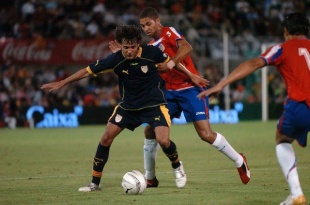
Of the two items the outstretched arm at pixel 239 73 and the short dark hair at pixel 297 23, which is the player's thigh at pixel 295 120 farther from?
the short dark hair at pixel 297 23

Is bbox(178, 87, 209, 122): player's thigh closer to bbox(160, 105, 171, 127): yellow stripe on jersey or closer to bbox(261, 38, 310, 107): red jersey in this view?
bbox(160, 105, 171, 127): yellow stripe on jersey

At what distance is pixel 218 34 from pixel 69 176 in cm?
1704

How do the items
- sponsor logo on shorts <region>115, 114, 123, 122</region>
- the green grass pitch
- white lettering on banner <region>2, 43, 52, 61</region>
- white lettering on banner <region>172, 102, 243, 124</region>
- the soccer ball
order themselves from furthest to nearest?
white lettering on banner <region>172, 102, 243, 124</region> → white lettering on banner <region>2, 43, 52, 61</region> → sponsor logo on shorts <region>115, 114, 123, 122</region> → the soccer ball → the green grass pitch

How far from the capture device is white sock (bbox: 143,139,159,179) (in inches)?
430

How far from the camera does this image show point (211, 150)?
17.3 metres

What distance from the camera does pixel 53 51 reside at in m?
27.8

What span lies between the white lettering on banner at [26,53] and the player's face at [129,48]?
699 inches

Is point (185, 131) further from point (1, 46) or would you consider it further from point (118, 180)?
point (118, 180)

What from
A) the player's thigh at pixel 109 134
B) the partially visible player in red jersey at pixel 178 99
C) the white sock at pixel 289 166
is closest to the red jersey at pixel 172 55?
the partially visible player in red jersey at pixel 178 99

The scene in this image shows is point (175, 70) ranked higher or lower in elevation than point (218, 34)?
higher

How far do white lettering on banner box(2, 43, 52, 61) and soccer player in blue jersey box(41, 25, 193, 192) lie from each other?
17.5 metres

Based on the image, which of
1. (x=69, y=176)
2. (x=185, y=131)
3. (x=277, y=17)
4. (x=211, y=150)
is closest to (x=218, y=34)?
(x=277, y=17)

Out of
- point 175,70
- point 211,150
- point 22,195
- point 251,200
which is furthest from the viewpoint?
point 211,150

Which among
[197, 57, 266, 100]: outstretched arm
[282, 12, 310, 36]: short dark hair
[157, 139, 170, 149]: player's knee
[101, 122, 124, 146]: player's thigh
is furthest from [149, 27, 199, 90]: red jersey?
[197, 57, 266, 100]: outstretched arm
